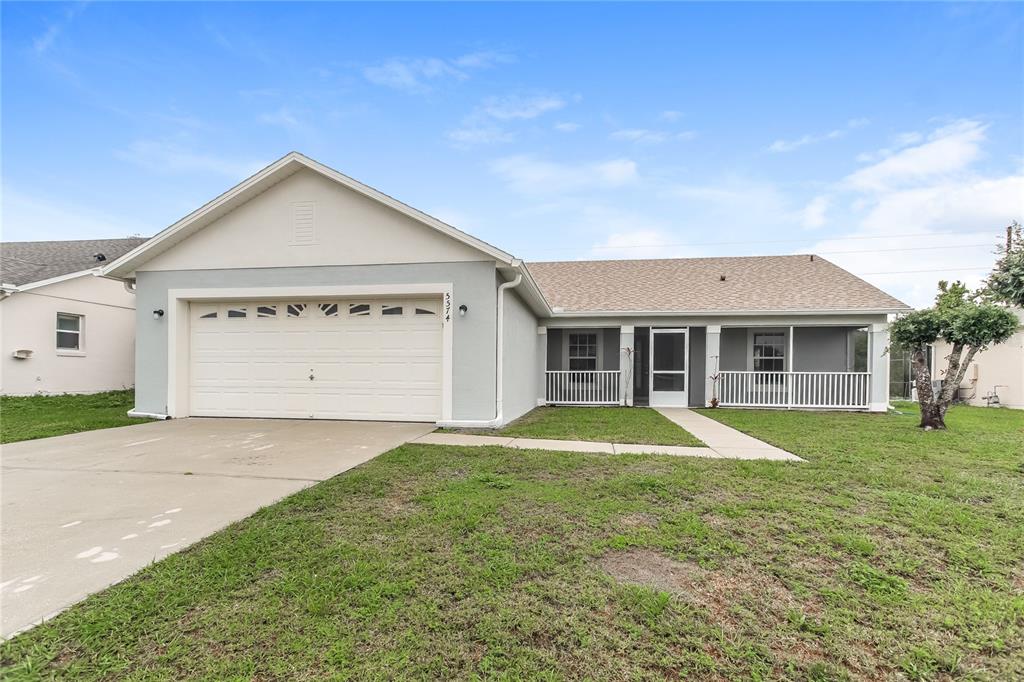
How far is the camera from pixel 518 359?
34.1 feet

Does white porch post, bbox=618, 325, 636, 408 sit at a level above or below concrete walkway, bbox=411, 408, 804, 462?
above

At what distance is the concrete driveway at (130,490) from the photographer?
2.77 m

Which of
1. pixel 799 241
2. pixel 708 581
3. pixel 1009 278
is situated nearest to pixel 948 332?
pixel 1009 278

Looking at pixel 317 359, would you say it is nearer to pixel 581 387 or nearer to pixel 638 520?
pixel 638 520

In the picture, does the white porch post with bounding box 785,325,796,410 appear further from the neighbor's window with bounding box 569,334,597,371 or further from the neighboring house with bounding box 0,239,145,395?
the neighboring house with bounding box 0,239,145,395

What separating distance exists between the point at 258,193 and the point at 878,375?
1574 centimetres

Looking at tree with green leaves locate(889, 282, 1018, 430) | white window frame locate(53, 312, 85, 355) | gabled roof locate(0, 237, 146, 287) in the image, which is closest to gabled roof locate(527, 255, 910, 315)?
tree with green leaves locate(889, 282, 1018, 430)

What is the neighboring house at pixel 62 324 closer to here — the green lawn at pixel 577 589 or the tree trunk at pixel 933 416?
the green lawn at pixel 577 589

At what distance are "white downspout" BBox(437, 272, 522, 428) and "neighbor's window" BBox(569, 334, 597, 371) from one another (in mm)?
6065

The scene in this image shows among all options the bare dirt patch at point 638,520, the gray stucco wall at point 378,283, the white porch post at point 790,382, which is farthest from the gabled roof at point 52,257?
the white porch post at point 790,382

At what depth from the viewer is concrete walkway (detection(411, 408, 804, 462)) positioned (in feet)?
20.2

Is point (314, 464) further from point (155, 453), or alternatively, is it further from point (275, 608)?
point (275, 608)

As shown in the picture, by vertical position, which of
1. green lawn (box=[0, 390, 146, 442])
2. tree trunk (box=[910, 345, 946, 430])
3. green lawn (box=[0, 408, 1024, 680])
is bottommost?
green lawn (box=[0, 390, 146, 442])

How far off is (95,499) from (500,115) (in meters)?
12.7
